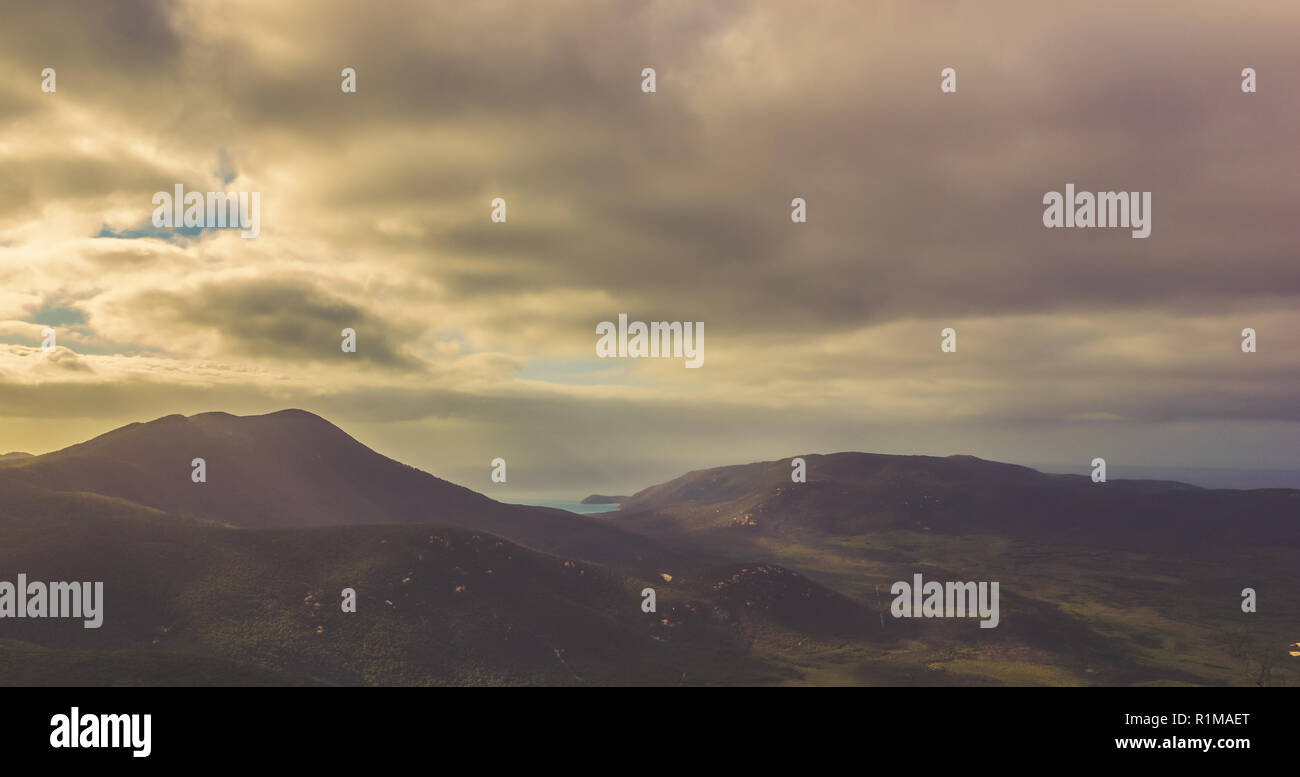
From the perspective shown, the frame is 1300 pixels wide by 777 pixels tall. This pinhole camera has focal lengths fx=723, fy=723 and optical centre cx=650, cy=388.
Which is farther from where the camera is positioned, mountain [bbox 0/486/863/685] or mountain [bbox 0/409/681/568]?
mountain [bbox 0/409/681/568]

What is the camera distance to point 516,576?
111 meters

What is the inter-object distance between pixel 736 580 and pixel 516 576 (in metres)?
37.6

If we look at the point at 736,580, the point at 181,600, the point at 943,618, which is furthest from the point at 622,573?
the point at 181,600

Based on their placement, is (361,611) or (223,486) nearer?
(361,611)

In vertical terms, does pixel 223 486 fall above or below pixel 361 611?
above

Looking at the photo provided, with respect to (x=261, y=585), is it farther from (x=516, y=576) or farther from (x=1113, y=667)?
(x=1113, y=667)

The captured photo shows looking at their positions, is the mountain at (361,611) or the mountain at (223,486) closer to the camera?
the mountain at (361,611)

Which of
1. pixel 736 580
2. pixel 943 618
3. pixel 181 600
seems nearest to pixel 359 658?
pixel 181 600
